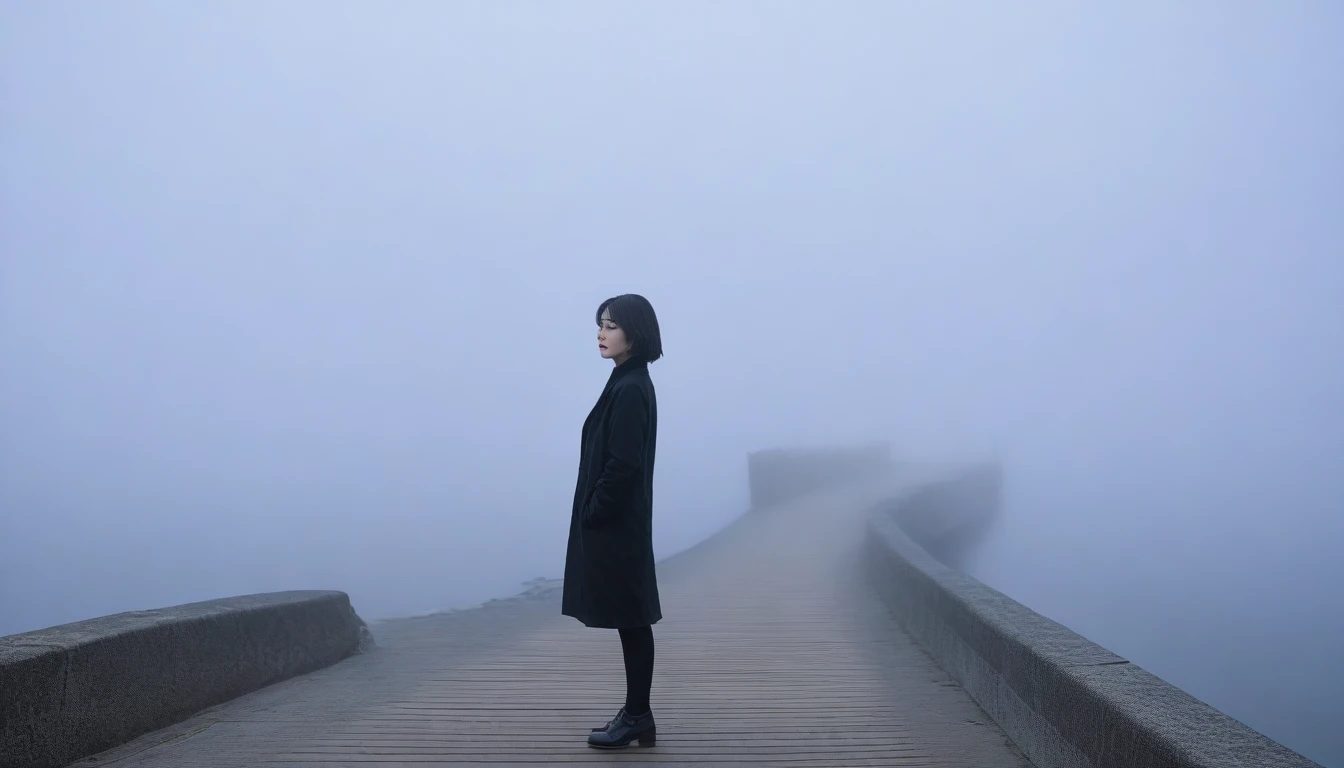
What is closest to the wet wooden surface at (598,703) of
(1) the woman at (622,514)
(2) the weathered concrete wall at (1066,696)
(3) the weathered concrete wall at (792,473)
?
(2) the weathered concrete wall at (1066,696)

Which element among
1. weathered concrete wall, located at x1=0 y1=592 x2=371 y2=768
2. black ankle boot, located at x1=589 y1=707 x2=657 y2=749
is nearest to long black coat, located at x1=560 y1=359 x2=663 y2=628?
black ankle boot, located at x1=589 y1=707 x2=657 y2=749

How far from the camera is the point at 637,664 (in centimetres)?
465

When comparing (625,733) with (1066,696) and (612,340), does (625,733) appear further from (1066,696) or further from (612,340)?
(1066,696)

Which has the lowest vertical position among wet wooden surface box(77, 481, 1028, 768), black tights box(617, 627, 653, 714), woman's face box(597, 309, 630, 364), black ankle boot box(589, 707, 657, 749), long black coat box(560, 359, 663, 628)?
wet wooden surface box(77, 481, 1028, 768)

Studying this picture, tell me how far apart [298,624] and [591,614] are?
2.88 meters

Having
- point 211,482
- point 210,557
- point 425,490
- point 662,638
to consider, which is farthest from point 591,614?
point 211,482

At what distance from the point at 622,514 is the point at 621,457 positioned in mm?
264

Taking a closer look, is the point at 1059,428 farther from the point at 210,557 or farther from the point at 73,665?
the point at 73,665

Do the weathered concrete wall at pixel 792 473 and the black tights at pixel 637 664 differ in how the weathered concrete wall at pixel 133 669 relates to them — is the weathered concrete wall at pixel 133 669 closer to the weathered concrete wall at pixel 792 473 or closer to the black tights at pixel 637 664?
the black tights at pixel 637 664

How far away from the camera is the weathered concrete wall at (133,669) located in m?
4.02

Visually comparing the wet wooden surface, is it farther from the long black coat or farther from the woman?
the long black coat

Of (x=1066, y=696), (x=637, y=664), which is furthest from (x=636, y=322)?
(x=1066, y=696)

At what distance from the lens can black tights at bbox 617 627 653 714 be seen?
462 cm

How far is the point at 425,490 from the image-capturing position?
359ft
